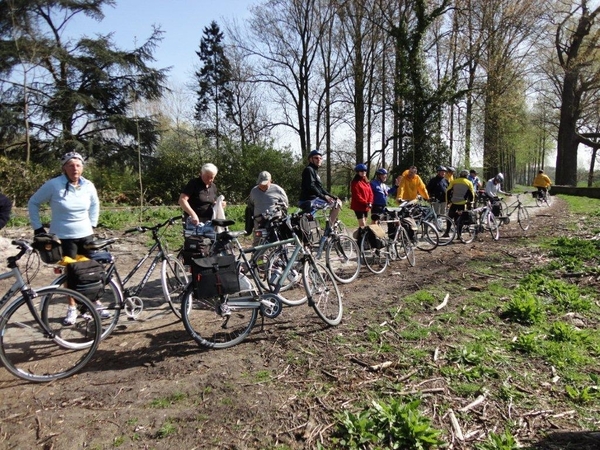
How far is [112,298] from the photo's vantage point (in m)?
4.15

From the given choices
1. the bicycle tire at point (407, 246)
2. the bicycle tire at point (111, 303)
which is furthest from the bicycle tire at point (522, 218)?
the bicycle tire at point (111, 303)

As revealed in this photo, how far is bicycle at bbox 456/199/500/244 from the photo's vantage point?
958cm

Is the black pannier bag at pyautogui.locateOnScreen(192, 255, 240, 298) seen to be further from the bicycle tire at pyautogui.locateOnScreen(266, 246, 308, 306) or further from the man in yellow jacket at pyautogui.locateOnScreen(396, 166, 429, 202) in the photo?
the man in yellow jacket at pyautogui.locateOnScreen(396, 166, 429, 202)

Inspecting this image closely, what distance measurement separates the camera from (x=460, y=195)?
379 inches

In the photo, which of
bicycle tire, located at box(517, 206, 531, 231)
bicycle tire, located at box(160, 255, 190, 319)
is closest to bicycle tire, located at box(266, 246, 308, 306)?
bicycle tire, located at box(160, 255, 190, 319)

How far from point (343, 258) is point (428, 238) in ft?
10.3

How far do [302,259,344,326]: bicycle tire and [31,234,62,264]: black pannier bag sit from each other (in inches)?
96.0

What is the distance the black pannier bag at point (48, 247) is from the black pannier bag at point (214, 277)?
124 cm

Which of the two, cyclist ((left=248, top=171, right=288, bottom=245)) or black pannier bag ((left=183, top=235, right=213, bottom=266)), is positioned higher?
cyclist ((left=248, top=171, right=288, bottom=245))

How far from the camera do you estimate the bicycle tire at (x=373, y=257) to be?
6.90 metres

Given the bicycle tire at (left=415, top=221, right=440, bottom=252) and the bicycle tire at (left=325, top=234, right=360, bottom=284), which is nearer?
the bicycle tire at (left=325, top=234, right=360, bottom=284)

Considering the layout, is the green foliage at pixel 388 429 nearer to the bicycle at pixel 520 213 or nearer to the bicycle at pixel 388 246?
the bicycle at pixel 388 246

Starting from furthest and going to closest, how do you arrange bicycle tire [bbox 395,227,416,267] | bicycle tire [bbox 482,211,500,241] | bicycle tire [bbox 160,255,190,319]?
bicycle tire [bbox 482,211,500,241]
bicycle tire [bbox 395,227,416,267]
bicycle tire [bbox 160,255,190,319]

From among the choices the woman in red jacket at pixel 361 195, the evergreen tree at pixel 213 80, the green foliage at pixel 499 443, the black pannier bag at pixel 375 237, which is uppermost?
the evergreen tree at pixel 213 80
